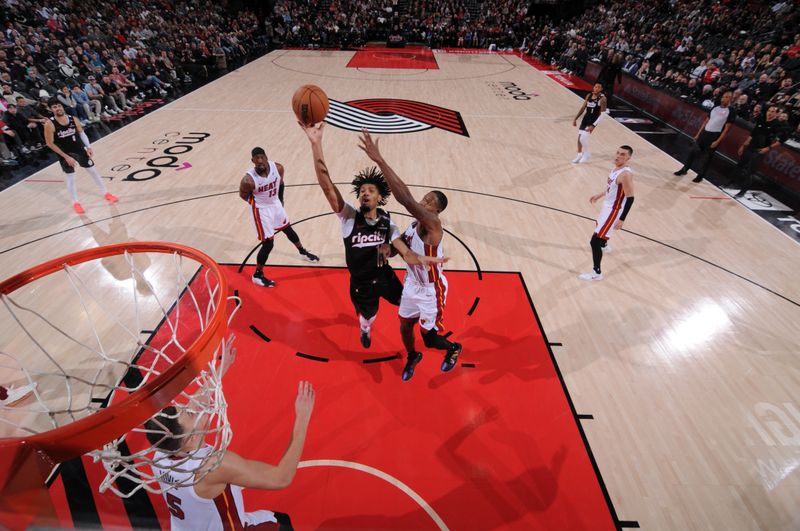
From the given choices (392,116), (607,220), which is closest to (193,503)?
(607,220)

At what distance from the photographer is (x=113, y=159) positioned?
854cm

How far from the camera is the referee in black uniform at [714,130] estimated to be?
7562 mm

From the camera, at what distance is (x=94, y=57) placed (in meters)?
12.2

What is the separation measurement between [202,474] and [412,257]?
1.95 m

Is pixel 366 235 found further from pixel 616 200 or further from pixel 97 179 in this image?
pixel 97 179

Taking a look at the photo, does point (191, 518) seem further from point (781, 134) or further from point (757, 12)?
point (757, 12)

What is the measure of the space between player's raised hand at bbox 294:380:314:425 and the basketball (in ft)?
8.96

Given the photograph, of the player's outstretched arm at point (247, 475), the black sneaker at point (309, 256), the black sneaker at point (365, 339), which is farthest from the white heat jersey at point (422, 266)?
the black sneaker at point (309, 256)

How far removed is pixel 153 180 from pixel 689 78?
577 inches

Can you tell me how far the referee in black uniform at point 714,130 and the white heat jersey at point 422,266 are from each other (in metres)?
7.16

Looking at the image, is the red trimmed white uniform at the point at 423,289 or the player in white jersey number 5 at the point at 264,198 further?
the player in white jersey number 5 at the point at 264,198

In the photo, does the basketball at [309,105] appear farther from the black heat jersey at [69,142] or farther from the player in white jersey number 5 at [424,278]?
the black heat jersey at [69,142]

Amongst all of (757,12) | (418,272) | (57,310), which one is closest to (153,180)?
(57,310)

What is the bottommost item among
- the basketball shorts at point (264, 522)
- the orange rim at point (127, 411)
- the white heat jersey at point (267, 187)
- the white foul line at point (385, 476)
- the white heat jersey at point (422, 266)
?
the white foul line at point (385, 476)
